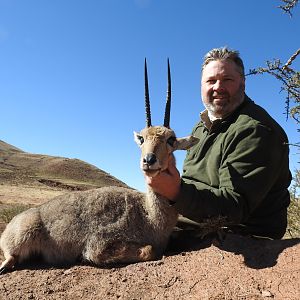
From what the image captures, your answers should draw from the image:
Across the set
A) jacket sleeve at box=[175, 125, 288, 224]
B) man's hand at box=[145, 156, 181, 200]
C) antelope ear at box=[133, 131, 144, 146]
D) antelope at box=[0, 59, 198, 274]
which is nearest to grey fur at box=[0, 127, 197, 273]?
antelope at box=[0, 59, 198, 274]

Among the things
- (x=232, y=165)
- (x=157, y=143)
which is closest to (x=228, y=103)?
(x=232, y=165)

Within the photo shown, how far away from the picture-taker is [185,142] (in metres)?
6.16

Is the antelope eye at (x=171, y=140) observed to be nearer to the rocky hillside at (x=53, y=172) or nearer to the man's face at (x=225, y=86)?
the man's face at (x=225, y=86)

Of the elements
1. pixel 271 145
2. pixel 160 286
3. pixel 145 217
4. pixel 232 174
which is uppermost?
pixel 271 145

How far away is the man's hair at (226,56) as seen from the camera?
6.38m

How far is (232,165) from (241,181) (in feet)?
0.85

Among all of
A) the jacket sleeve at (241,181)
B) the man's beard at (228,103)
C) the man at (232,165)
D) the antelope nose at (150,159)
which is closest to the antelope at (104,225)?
the antelope nose at (150,159)

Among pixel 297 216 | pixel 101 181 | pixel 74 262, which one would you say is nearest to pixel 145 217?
pixel 74 262

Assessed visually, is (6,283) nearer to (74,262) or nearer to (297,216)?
(74,262)

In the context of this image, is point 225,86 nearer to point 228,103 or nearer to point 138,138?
point 228,103

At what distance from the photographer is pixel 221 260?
503 cm

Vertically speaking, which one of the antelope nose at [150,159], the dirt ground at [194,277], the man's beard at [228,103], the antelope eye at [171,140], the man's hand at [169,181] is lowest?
the dirt ground at [194,277]

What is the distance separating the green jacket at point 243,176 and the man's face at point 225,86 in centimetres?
19

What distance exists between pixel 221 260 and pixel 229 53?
3.16 metres
